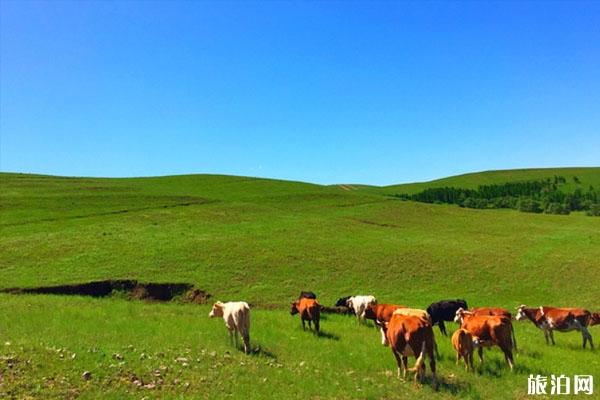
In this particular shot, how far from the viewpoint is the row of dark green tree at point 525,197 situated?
323 feet

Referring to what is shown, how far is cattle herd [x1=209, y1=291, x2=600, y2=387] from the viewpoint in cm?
1331

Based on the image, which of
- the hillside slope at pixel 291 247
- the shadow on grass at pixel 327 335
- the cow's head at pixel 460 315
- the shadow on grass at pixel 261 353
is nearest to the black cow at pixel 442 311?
the cow's head at pixel 460 315

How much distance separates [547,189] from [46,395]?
174 m

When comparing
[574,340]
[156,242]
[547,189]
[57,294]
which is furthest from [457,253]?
[547,189]

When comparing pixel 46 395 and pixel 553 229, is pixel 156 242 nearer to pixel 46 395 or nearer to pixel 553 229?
pixel 46 395

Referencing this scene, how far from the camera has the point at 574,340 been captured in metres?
21.3

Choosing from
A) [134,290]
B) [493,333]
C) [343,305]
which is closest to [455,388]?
[493,333]

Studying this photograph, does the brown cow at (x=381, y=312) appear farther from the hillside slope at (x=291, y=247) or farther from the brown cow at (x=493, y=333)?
the hillside slope at (x=291, y=247)

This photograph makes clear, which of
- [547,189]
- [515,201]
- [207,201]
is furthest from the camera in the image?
[547,189]

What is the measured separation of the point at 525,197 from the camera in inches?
5231

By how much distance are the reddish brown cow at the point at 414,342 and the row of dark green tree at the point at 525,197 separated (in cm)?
9121

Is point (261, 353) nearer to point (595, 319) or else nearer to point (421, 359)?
point (421, 359)

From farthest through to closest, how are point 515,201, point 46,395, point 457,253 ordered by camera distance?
point 515,201, point 457,253, point 46,395

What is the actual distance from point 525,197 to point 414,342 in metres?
135
